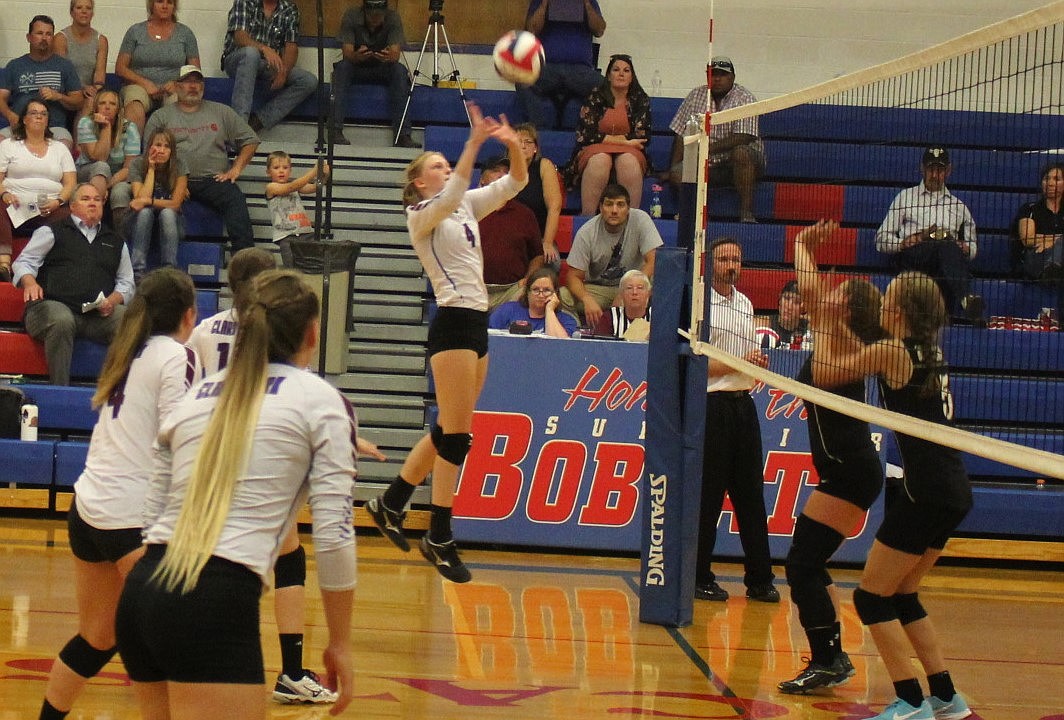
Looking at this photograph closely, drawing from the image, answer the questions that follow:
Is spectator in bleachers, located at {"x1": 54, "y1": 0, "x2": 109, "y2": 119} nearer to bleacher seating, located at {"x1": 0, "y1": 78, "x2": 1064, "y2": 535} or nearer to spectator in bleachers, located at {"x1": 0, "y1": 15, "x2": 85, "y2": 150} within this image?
spectator in bleachers, located at {"x1": 0, "y1": 15, "x2": 85, "y2": 150}

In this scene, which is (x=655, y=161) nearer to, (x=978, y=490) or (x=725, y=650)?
(x=978, y=490)

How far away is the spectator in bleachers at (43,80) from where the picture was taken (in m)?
11.4

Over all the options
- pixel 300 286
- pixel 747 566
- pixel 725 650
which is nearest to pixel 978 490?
pixel 747 566

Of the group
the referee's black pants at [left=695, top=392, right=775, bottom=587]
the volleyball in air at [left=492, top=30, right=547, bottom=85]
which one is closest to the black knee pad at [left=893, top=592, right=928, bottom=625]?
the referee's black pants at [left=695, top=392, right=775, bottom=587]

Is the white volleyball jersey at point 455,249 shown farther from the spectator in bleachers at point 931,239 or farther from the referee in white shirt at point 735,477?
the referee in white shirt at point 735,477

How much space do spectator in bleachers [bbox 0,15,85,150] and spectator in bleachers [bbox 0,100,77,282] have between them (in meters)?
0.71

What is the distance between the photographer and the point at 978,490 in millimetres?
8953

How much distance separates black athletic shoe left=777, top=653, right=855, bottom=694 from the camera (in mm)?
5715

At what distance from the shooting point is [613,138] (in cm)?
1100

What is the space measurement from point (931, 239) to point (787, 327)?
235 cm

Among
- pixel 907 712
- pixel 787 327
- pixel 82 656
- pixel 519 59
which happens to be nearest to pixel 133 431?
pixel 82 656

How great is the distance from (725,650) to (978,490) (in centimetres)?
330

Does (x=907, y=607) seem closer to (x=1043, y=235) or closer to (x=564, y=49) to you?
(x=1043, y=235)

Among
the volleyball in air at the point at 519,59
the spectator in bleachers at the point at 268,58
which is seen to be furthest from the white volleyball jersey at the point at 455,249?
the spectator in bleachers at the point at 268,58
